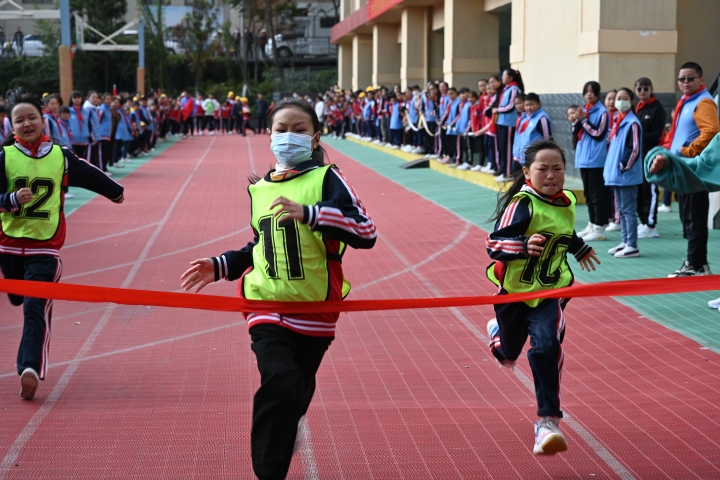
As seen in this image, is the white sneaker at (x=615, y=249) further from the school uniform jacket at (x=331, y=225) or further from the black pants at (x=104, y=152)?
the black pants at (x=104, y=152)

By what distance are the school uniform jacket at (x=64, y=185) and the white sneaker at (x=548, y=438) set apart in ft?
10.4

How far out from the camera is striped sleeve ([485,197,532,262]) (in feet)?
16.6

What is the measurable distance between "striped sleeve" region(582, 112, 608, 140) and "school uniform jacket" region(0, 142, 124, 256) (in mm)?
8132

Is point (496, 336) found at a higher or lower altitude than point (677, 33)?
lower

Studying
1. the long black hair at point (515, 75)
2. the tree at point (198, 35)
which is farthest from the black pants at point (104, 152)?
the tree at point (198, 35)

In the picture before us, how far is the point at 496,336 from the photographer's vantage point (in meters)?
5.50

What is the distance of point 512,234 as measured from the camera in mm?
5148

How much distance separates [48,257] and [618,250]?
7.69 meters

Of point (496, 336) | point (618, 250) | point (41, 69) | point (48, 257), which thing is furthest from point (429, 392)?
point (41, 69)

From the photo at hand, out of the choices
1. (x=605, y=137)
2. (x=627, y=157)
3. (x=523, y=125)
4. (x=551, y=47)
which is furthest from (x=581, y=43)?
(x=627, y=157)

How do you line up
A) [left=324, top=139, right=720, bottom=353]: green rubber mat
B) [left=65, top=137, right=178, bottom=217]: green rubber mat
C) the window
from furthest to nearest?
the window < [left=65, top=137, right=178, bottom=217]: green rubber mat < [left=324, top=139, right=720, bottom=353]: green rubber mat

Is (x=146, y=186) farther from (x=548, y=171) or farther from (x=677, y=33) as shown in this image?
(x=548, y=171)

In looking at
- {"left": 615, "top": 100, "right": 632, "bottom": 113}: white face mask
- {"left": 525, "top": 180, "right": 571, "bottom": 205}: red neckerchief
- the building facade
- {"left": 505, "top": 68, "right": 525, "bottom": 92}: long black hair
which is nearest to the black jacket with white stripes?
{"left": 525, "top": 180, "right": 571, "bottom": 205}: red neckerchief

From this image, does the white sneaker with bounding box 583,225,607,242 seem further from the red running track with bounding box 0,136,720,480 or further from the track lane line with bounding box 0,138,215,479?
the track lane line with bounding box 0,138,215,479
